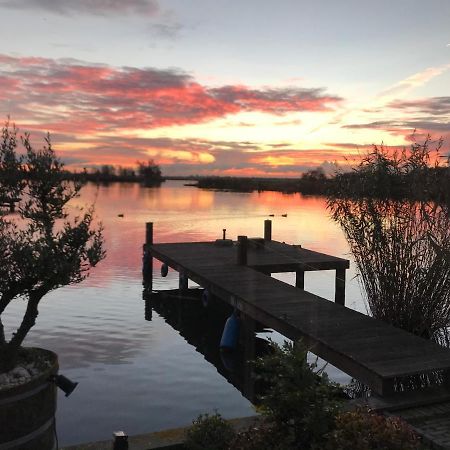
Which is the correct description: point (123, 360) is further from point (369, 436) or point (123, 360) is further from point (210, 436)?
point (369, 436)

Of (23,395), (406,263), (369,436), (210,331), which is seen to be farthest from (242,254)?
(369,436)

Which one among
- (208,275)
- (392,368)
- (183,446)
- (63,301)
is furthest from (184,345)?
(183,446)

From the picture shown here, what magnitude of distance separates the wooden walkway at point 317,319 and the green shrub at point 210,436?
3.94m

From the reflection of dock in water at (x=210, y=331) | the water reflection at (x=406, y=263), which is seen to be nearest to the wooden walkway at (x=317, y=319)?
the water reflection at (x=406, y=263)

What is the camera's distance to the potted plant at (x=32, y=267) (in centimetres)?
670

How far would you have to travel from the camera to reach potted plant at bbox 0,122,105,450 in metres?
6.70

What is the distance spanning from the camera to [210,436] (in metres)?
7.02

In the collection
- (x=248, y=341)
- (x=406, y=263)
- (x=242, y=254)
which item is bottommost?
(x=248, y=341)

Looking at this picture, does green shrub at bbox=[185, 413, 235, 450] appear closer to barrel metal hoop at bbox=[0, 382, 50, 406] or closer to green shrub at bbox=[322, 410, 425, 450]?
green shrub at bbox=[322, 410, 425, 450]

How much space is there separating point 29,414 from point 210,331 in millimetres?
14170

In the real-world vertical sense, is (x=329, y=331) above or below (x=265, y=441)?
below

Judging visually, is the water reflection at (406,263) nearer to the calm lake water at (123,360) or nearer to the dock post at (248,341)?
the calm lake water at (123,360)

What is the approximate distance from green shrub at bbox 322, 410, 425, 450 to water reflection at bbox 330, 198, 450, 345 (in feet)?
27.9

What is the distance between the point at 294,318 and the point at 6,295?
8135 millimetres
